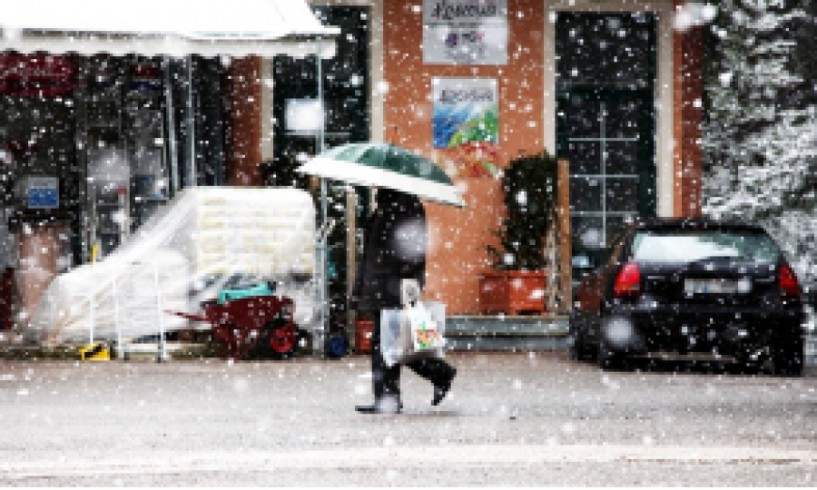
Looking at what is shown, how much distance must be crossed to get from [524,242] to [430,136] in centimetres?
168

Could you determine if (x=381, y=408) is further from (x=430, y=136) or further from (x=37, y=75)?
(x=37, y=75)

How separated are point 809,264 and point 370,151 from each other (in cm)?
2397

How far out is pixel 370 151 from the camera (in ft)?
41.8

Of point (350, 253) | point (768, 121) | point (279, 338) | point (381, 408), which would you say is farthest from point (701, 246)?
point (768, 121)

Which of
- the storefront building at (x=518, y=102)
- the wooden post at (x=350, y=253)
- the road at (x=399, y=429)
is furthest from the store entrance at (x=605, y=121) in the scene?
the road at (x=399, y=429)

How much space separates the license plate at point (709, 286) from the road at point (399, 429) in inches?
29.3

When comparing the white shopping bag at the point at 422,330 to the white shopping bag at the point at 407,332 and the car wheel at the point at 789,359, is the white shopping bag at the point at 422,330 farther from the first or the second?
the car wheel at the point at 789,359

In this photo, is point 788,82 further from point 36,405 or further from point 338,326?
point 36,405

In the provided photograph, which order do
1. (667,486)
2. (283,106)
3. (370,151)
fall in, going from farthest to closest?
(283,106) < (370,151) < (667,486)

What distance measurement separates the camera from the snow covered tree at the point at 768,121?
35406 mm

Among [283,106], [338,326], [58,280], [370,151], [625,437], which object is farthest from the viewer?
[283,106]

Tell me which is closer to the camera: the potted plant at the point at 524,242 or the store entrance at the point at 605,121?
the potted plant at the point at 524,242

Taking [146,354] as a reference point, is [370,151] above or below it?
above

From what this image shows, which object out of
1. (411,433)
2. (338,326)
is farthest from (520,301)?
(411,433)
